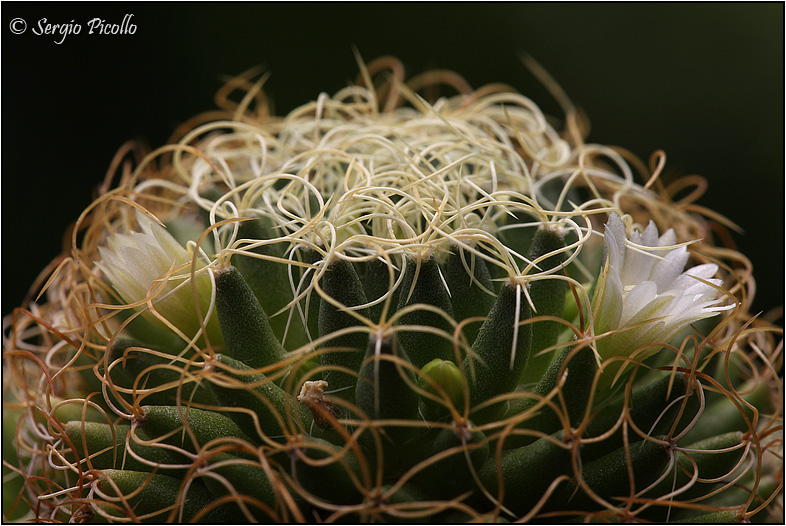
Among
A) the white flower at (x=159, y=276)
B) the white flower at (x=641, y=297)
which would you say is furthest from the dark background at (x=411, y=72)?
the white flower at (x=641, y=297)

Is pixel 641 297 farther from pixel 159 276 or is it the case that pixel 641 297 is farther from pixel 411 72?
pixel 411 72

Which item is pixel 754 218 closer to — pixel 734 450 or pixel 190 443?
pixel 734 450

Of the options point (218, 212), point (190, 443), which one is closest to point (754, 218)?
point (218, 212)

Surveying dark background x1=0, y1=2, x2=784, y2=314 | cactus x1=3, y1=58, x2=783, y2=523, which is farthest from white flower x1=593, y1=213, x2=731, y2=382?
dark background x1=0, y1=2, x2=784, y2=314

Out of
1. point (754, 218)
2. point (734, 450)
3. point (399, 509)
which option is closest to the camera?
point (399, 509)

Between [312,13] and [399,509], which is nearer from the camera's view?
[399,509]

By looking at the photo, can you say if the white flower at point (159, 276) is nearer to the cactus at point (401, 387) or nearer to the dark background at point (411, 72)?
the cactus at point (401, 387)

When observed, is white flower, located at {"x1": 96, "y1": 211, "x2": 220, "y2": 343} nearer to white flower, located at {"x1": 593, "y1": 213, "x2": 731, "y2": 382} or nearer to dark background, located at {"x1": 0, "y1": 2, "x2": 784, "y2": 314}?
white flower, located at {"x1": 593, "y1": 213, "x2": 731, "y2": 382}

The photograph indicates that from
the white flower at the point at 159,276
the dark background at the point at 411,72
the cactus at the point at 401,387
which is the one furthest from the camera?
the dark background at the point at 411,72
